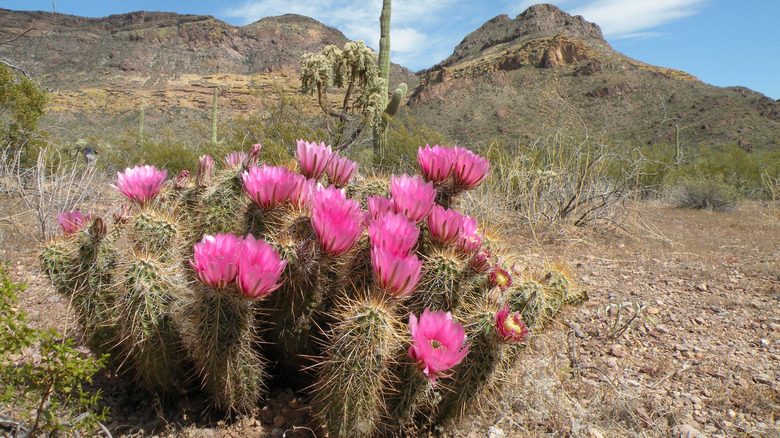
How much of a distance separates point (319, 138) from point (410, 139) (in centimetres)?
161

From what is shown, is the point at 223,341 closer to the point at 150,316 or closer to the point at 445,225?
the point at 150,316

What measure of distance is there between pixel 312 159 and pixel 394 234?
66cm

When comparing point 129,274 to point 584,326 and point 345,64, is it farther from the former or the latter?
point 345,64

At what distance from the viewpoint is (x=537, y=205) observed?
5.48m

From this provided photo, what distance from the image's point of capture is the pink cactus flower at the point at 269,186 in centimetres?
146

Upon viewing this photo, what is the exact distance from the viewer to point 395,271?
3.94 ft

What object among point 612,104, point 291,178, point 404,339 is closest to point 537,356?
point 404,339

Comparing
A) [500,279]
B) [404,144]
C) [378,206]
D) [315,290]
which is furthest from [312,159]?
[404,144]


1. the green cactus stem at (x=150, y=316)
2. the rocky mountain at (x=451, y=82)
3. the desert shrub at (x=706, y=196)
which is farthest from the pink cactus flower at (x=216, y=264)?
the desert shrub at (x=706, y=196)

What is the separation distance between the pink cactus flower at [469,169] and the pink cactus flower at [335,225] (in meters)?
0.52

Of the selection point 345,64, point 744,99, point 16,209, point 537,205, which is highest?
point 744,99

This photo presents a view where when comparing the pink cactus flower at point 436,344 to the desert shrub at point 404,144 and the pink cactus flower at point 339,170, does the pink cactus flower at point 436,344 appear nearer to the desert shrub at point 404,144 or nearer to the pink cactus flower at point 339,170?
the pink cactus flower at point 339,170

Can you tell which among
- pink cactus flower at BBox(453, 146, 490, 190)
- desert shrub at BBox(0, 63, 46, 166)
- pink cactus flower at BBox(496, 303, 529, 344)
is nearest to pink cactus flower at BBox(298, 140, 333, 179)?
pink cactus flower at BBox(453, 146, 490, 190)

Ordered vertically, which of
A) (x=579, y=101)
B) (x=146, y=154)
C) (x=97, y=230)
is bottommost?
(x=146, y=154)
